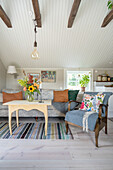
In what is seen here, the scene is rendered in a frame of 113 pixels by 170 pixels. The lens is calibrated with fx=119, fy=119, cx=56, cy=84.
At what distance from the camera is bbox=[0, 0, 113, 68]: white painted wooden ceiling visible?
3.35 meters

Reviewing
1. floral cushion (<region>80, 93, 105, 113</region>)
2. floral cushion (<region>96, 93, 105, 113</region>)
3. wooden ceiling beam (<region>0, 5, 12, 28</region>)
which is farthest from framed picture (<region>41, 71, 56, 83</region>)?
floral cushion (<region>96, 93, 105, 113</region>)

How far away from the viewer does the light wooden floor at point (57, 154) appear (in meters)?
1.53

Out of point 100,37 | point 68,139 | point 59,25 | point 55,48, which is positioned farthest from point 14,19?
point 68,139

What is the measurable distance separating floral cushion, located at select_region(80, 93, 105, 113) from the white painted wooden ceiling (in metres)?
2.51

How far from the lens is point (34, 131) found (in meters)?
2.58

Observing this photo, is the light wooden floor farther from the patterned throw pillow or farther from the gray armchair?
the patterned throw pillow

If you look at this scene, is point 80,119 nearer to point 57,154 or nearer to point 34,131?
point 57,154

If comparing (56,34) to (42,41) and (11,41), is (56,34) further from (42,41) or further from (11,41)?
(11,41)

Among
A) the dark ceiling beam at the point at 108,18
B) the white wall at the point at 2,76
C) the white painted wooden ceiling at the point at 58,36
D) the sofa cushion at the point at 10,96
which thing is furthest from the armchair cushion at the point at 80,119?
the white wall at the point at 2,76

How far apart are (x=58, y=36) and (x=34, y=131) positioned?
3290 mm

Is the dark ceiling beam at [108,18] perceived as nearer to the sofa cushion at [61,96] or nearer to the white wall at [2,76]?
the sofa cushion at [61,96]

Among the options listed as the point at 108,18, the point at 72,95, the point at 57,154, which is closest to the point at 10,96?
the point at 72,95

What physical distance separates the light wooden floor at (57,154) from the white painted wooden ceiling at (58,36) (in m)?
3.34

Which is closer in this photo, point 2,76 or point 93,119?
point 93,119
